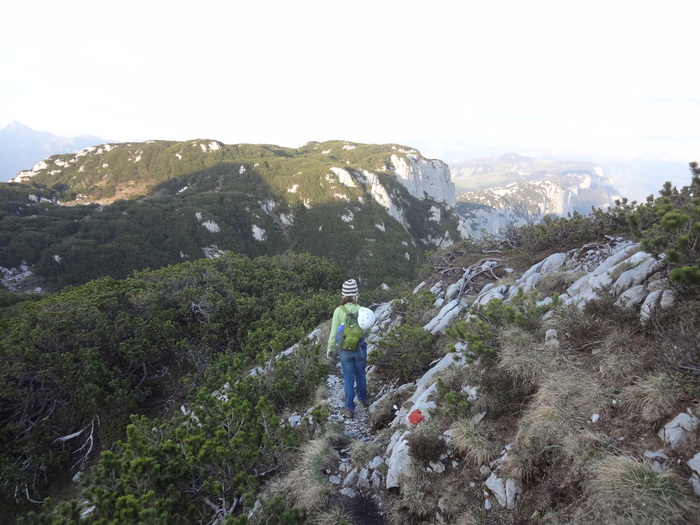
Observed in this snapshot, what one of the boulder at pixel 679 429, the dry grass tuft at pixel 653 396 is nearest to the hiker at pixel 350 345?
the dry grass tuft at pixel 653 396

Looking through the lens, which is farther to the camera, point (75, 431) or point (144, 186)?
point (144, 186)

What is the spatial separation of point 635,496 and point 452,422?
2.27m

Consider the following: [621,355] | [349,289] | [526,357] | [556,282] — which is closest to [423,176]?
[556,282]

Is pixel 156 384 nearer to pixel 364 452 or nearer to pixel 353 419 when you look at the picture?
pixel 353 419

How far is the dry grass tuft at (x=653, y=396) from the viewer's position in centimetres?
353

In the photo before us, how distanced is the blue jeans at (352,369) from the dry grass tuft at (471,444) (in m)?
2.46

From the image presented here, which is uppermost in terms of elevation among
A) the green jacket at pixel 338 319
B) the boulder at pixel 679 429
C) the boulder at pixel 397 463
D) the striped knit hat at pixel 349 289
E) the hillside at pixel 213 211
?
the boulder at pixel 679 429

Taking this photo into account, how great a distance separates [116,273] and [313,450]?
3189 inches

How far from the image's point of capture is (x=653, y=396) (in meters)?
3.64

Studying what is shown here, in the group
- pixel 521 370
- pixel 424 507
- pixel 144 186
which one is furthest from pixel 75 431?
pixel 144 186

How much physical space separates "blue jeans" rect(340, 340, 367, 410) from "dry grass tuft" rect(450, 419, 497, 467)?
8.06ft

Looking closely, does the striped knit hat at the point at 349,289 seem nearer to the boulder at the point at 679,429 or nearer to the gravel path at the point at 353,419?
the gravel path at the point at 353,419

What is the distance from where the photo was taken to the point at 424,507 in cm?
409

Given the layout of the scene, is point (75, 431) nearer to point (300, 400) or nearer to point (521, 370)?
point (300, 400)
